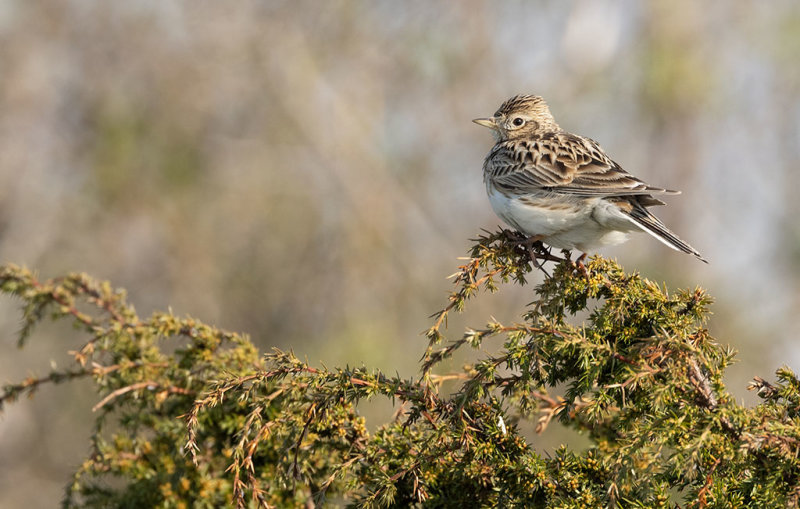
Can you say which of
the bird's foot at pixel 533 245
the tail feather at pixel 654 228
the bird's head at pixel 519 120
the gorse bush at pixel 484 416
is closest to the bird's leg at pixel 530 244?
the bird's foot at pixel 533 245

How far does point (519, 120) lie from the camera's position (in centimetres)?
646

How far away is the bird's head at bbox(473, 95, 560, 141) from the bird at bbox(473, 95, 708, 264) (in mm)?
402

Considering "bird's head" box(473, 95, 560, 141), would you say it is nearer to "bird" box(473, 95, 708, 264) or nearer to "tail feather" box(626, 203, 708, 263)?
"bird" box(473, 95, 708, 264)

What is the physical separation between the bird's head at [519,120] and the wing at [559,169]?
0.45m

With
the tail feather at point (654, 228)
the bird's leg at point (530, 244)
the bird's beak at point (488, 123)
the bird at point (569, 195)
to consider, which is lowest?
the bird's leg at point (530, 244)

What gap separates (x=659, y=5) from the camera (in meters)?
14.7

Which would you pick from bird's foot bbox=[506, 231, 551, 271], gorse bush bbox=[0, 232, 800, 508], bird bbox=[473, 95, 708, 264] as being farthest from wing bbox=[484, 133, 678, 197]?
gorse bush bbox=[0, 232, 800, 508]

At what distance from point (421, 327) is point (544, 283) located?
29.1 ft

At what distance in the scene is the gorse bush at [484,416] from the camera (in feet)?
6.89

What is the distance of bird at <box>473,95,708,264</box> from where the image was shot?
4535 mm

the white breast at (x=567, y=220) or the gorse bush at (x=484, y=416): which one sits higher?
the white breast at (x=567, y=220)

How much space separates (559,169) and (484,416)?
3.13 m

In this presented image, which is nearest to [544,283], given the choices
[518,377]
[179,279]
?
[518,377]

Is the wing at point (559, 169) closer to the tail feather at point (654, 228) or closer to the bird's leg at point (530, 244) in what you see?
the tail feather at point (654, 228)
